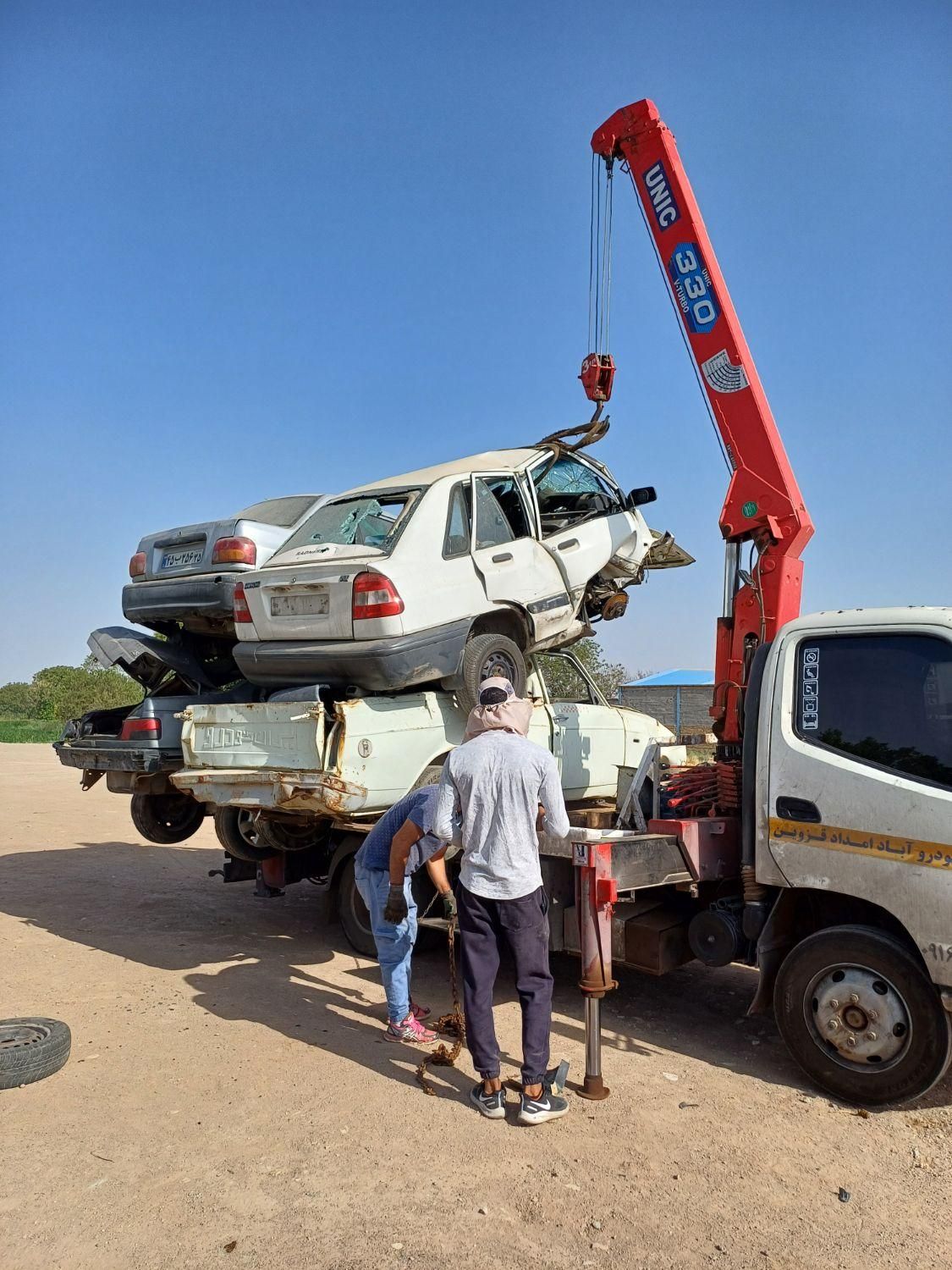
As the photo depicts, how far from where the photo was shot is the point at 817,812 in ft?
15.1

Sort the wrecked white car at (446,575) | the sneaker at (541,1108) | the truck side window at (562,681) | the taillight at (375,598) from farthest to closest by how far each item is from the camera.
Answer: the truck side window at (562,681) < the wrecked white car at (446,575) < the taillight at (375,598) < the sneaker at (541,1108)

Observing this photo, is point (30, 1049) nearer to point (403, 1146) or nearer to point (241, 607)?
point (403, 1146)

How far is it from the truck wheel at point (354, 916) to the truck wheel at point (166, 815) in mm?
1712

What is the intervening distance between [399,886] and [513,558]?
2.76m

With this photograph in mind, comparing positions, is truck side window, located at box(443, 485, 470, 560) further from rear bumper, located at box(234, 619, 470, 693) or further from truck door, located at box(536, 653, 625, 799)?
truck door, located at box(536, 653, 625, 799)

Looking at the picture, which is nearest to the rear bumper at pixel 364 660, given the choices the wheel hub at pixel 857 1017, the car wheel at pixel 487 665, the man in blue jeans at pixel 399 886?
the car wheel at pixel 487 665

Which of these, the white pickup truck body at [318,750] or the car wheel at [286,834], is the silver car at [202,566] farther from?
the car wheel at [286,834]

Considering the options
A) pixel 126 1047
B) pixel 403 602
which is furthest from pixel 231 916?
pixel 403 602

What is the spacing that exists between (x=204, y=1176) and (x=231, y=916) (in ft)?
16.3

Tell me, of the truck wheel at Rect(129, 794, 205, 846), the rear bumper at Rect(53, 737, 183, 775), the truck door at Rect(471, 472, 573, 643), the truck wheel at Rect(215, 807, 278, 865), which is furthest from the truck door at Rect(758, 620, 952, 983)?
the truck wheel at Rect(129, 794, 205, 846)

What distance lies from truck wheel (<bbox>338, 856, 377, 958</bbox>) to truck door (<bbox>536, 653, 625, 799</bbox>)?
5.81 feet

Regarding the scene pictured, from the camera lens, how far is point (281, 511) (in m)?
7.54

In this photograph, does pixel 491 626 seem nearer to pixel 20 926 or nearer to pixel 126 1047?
pixel 126 1047

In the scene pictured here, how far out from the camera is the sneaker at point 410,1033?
16.9 ft
